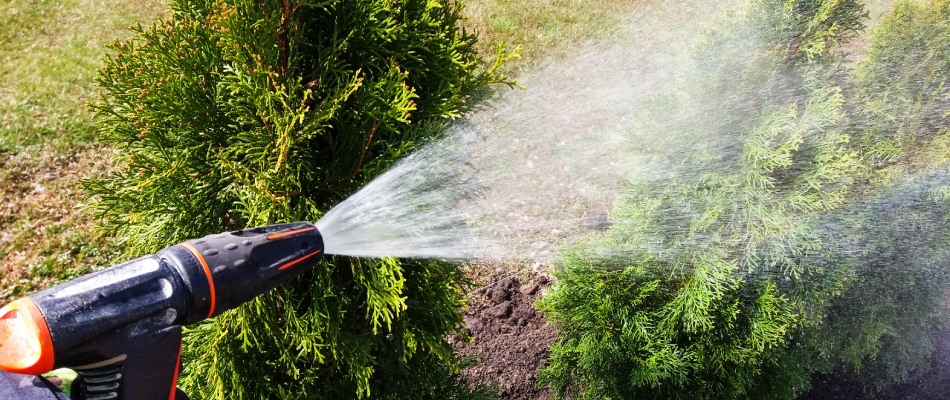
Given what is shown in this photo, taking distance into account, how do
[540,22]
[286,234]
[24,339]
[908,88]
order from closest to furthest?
[24,339], [286,234], [908,88], [540,22]

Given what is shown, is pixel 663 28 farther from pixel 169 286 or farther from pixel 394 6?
pixel 169 286

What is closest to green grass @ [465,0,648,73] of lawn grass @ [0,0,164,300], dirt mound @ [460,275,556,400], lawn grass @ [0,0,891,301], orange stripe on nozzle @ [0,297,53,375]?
lawn grass @ [0,0,891,301]

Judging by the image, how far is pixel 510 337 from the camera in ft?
14.7

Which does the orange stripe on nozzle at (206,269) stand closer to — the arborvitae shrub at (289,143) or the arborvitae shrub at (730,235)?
the arborvitae shrub at (289,143)

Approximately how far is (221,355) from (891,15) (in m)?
3.94

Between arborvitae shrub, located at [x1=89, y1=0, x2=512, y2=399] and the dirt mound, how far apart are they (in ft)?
5.66

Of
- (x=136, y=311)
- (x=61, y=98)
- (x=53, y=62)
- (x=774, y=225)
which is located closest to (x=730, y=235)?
(x=774, y=225)

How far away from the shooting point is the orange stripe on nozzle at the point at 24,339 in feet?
4.76

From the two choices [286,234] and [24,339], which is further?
[286,234]

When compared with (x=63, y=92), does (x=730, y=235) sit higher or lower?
lower

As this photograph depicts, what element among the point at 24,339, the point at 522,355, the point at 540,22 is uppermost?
the point at 24,339

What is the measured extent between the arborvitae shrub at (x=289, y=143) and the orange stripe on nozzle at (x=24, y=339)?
770mm

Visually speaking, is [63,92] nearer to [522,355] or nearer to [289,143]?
[522,355]

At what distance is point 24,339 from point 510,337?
3.33 m
